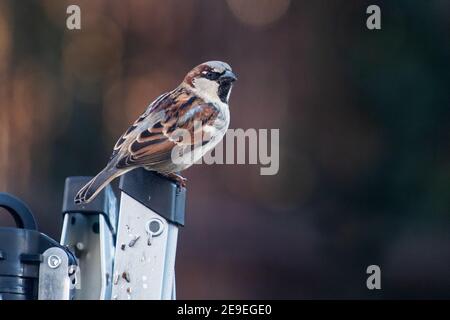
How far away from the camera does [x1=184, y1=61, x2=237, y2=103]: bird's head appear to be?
316 cm

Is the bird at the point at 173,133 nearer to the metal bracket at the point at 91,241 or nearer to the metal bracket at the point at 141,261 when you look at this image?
the metal bracket at the point at 91,241

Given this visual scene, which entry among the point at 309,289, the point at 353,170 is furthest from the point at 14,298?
the point at 353,170

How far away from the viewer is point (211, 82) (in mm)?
3209

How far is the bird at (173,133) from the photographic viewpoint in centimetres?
270

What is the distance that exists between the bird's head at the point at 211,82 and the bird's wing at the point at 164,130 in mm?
141

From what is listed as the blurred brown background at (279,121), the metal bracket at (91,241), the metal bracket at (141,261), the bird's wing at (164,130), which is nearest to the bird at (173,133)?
the bird's wing at (164,130)

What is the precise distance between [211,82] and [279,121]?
3.84 metres

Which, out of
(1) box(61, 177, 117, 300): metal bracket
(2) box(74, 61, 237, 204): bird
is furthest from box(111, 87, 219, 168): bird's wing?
(1) box(61, 177, 117, 300): metal bracket

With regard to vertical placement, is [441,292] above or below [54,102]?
below

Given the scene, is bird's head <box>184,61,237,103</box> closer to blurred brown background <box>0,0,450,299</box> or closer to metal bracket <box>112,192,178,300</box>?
metal bracket <box>112,192,178,300</box>

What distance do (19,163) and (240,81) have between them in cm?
142
